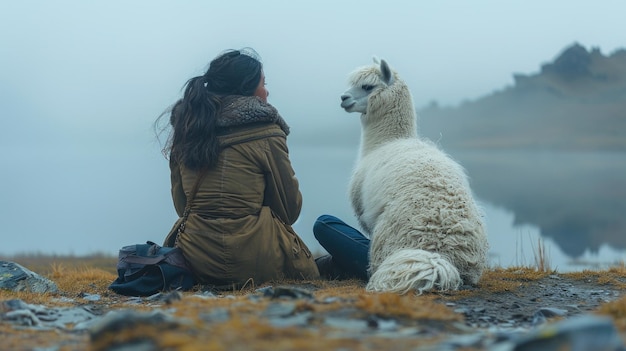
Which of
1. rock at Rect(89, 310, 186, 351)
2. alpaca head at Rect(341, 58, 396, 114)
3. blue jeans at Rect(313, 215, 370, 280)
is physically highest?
alpaca head at Rect(341, 58, 396, 114)

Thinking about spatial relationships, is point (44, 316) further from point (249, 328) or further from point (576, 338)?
point (576, 338)

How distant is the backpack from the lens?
6098 millimetres

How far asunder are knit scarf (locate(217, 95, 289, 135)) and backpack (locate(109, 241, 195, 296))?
1.23 meters

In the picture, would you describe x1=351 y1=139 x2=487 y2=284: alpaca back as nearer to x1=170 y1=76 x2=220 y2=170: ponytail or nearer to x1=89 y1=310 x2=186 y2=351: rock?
x1=170 y1=76 x2=220 y2=170: ponytail

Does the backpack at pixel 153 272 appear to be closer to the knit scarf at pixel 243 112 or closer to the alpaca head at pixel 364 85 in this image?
the knit scarf at pixel 243 112

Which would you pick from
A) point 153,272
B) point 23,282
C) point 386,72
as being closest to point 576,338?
point 153,272

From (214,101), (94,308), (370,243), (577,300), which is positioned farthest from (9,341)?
(577,300)

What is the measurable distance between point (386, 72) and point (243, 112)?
211cm

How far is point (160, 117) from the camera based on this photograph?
6223 mm

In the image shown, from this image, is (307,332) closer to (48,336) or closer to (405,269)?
(48,336)

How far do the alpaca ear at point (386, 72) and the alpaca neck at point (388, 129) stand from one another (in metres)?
0.35

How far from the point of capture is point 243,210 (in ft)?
20.0


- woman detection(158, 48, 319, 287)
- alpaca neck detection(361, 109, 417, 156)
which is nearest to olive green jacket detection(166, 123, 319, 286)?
woman detection(158, 48, 319, 287)

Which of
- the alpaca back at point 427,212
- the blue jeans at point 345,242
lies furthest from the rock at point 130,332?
the blue jeans at point 345,242
